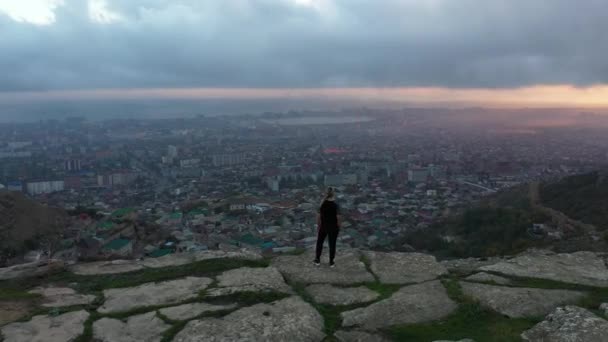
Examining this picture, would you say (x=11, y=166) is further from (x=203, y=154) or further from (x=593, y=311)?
(x=593, y=311)

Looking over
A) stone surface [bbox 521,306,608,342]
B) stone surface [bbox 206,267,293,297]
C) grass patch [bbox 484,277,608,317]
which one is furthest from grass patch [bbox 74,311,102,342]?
grass patch [bbox 484,277,608,317]

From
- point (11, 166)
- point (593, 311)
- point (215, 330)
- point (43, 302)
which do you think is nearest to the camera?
point (215, 330)

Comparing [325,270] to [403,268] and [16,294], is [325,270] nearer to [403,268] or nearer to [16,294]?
[403,268]

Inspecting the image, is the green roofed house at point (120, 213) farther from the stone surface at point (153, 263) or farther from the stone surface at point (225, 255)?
the stone surface at point (225, 255)

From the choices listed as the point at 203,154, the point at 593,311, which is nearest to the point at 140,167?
the point at 203,154

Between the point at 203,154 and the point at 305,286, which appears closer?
the point at 305,286

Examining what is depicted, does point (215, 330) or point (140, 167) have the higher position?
point (215, 330)
